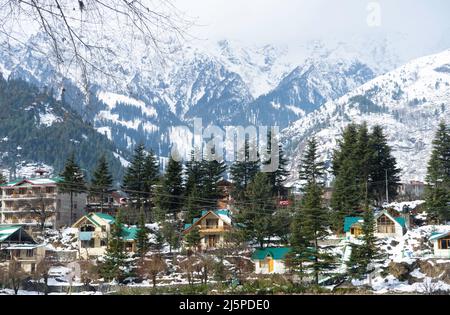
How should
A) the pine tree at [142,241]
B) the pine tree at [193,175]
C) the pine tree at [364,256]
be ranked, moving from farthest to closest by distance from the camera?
the pine tree at [193,175] < the pine tree at [142,241] < the pine tree at [364,256]

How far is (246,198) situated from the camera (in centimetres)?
2817

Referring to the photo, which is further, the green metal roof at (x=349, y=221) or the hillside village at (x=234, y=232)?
the green metal roof at (x=349, y=221)

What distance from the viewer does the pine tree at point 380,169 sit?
29.0 metres

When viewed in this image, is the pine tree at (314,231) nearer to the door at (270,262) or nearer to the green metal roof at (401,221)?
the door at (270,262)

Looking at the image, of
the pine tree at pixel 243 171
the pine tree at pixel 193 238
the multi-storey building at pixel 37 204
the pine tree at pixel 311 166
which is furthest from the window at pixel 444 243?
the multi-storey building at pixel 37 204

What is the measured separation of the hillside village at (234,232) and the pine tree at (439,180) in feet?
0.24

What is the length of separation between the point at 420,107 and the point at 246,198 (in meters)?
148

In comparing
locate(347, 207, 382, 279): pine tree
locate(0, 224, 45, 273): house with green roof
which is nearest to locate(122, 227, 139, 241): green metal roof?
locate(0, 224, 45, 273): house with green roof

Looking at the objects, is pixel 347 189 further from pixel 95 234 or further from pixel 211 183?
pixel 95 234

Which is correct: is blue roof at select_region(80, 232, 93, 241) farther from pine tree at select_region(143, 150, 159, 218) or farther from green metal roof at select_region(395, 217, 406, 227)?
green metal roof at select_region(395, 217, 406, 227)

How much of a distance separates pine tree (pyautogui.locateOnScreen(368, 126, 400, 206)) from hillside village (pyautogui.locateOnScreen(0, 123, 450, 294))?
0.22ft

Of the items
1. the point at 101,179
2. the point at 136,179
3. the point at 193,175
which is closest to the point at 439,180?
the point at 193,175

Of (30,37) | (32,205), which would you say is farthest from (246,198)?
(30,37)
